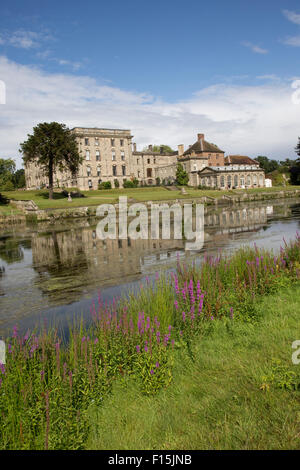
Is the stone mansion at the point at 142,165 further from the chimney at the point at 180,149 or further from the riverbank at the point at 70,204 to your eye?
the riverbank at the point at 70,204

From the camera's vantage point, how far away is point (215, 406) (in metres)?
4.14

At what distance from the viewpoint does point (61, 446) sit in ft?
11.7

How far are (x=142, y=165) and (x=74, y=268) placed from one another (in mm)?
86393

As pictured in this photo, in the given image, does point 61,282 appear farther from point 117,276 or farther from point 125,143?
point 125,143

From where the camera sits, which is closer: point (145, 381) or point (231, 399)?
point (231, 399)

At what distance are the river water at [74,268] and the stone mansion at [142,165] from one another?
54367 mm

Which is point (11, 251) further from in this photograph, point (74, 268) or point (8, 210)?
point (8, 210)

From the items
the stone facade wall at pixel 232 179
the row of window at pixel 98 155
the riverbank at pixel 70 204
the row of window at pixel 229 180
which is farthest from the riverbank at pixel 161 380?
the row of window at pixel 229 180

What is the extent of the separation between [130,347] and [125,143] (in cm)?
8684

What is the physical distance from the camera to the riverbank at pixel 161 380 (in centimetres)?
369

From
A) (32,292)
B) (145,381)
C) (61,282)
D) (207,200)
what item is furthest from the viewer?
(207,200)

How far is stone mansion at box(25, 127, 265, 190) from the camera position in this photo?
82500 millimetres

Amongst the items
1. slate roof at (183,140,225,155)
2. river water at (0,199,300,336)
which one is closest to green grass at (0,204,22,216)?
river water at (0,199,300,336)
